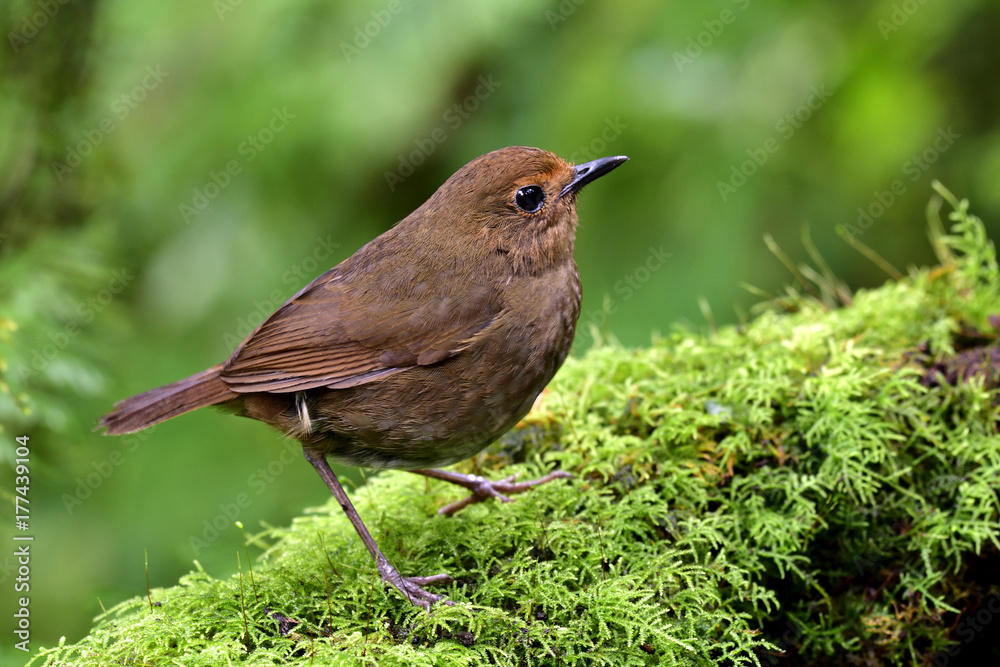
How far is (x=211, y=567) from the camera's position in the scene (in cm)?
357

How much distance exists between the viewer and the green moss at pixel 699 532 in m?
2.30

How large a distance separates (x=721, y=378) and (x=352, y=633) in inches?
67.6
